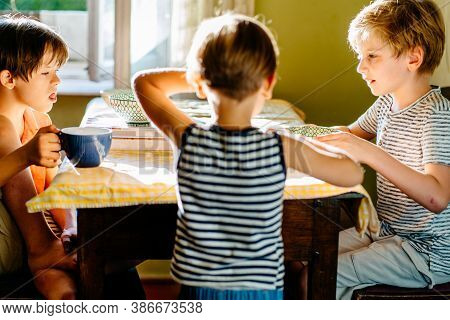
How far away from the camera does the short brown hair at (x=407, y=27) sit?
170 cm

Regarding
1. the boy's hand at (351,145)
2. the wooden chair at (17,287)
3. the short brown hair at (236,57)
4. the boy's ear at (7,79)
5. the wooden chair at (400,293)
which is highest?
the short brown hair at (236,57)

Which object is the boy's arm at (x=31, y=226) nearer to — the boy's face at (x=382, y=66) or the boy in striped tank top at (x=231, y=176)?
the boy in striped tank top at (x=231, y=176)

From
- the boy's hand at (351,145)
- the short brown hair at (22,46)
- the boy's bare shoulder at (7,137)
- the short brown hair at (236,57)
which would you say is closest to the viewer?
the short brown hair at (236,57)

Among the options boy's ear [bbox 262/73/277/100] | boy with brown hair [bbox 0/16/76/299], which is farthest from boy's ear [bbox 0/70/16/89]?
boy's ear [bbox 262/73/277/100]

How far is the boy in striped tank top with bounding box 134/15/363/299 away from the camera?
1.15m

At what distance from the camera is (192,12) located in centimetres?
253

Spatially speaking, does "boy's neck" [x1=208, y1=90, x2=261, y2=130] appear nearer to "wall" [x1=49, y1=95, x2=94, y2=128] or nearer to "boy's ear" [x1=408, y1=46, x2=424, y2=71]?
"boy's ear" [x1=408, y1=46, x2=424, y2=71]

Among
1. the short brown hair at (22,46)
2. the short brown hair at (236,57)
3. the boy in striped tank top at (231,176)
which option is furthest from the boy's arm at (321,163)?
the short brown hair at (22,46)

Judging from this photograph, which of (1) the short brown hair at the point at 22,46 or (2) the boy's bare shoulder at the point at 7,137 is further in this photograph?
(1) the short brown hair at the point at 22,46

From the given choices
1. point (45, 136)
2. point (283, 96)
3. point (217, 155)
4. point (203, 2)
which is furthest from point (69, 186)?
point (283, 96)

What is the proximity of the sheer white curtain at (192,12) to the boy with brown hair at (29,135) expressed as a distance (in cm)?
84

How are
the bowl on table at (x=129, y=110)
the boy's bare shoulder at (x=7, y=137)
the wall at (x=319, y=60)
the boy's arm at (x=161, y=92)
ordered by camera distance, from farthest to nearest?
the wall at (x=319, y=60), the bowl on table at (x=129, y=110), the boy's bare shoulder at (x=7, y=137), the boy's arm at (x=161, y=92)

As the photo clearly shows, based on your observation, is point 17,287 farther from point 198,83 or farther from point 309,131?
point 309,131

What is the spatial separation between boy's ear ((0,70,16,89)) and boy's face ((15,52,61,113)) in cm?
1
